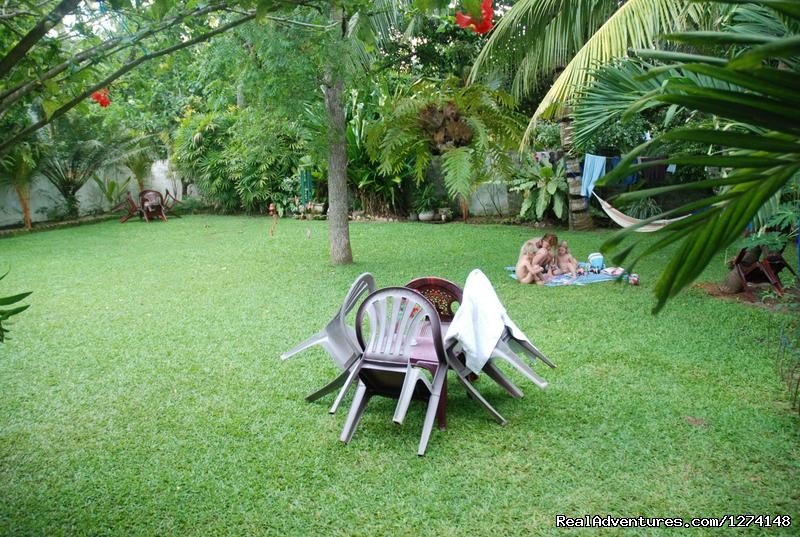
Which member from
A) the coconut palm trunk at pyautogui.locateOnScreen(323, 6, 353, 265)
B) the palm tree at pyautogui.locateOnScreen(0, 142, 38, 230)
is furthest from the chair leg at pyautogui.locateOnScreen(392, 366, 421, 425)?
the palm tree at pyautogui.locateOnScreen(0, 142, 38, 230)

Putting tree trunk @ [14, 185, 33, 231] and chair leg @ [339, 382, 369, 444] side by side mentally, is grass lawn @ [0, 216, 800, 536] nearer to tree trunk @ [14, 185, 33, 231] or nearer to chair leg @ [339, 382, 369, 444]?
chair leg @ [339, 382, 369, 444]

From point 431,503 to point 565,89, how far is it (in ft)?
16.7

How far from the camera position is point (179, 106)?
15.6 meters

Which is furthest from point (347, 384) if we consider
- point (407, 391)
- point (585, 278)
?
point (585, 278)

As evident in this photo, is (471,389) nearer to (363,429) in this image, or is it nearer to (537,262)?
(363,429)

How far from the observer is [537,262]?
21.8ft

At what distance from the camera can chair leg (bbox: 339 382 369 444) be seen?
3.16 m

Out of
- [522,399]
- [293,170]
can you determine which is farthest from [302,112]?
[293,170]

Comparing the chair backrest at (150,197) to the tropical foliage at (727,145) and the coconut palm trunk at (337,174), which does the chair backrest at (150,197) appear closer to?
the coconut palm trunk at (337,174)

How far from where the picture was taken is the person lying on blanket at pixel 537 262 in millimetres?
6609

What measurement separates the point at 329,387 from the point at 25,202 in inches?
452

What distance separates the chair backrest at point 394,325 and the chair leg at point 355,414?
20 cm

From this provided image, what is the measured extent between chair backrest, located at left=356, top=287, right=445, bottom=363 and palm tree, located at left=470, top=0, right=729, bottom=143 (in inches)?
152

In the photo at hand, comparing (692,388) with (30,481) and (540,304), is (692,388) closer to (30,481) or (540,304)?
(540,304)
